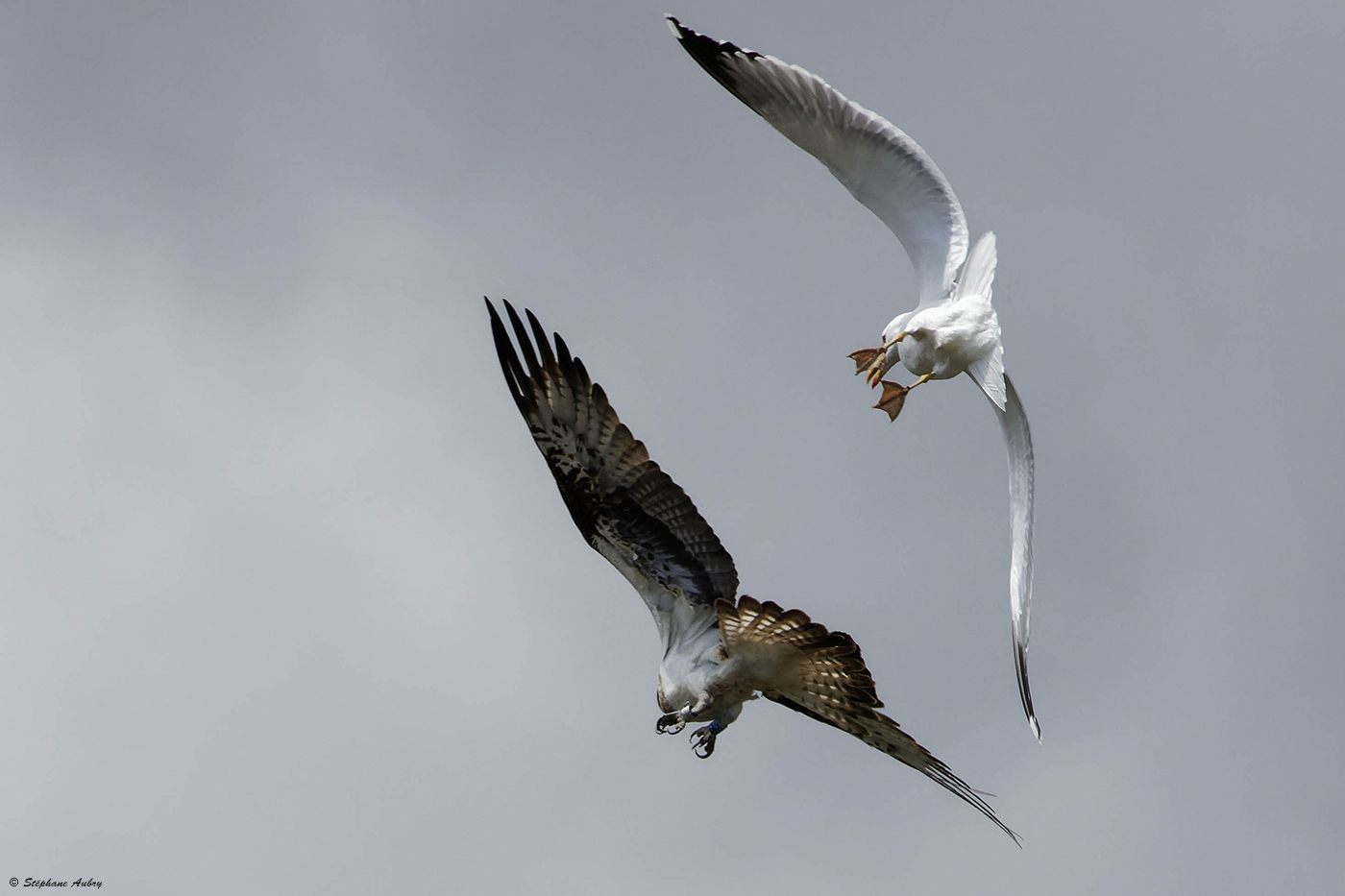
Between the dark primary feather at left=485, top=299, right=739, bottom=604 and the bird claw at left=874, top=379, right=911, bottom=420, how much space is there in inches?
76.9

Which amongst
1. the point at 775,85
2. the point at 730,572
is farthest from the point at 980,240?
the point at 730,572

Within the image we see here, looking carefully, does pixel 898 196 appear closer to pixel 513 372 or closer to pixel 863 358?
pixel 863 358

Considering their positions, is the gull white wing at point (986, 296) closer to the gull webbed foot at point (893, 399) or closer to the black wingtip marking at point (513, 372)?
the gull webbed foot at point (893, 399)

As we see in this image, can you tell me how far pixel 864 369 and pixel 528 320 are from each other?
2685 mm

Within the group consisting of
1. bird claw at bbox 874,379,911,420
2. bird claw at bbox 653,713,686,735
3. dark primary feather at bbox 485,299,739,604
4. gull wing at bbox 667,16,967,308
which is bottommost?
bird claw at bbox 653,713,686,735

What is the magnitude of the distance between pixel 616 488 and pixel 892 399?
260 centimetres

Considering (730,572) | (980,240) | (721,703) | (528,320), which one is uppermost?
(980,240)

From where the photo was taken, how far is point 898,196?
15242 millimetres

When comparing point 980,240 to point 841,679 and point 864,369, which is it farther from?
point 841,679

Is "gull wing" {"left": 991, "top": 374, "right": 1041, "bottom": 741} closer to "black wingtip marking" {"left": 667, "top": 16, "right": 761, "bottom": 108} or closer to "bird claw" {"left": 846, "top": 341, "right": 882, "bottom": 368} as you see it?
"bird claw" {"left": 846, "top": 341, "right": 882, "bottom": 368}

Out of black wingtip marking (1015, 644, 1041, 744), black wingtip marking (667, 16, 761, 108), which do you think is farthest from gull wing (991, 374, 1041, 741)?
black wingtip marking (667, 16, 761, 108)

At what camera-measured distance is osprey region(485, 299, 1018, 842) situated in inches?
565

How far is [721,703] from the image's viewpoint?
14.4 metres

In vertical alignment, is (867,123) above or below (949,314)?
above
